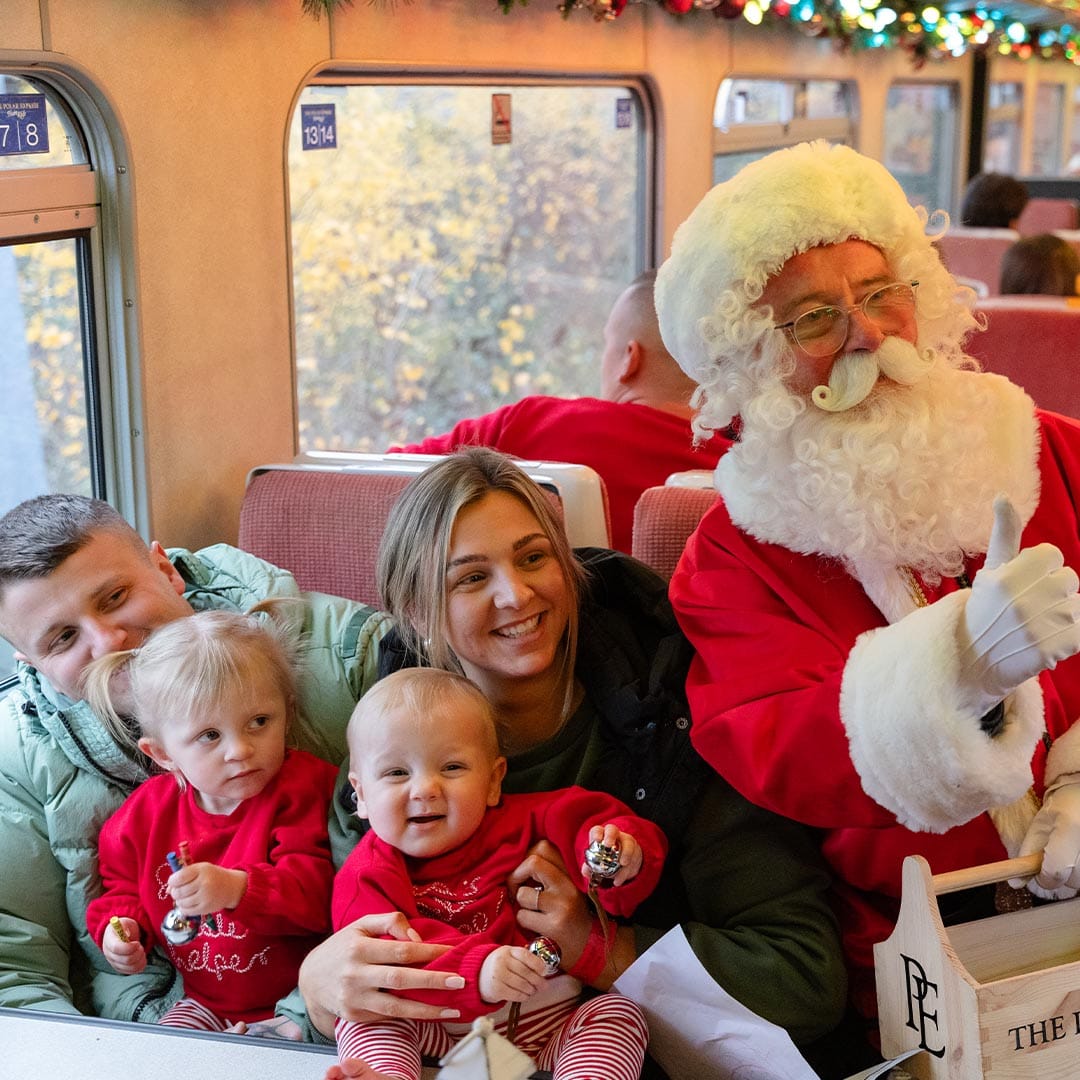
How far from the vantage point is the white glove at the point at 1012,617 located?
1.51 meters

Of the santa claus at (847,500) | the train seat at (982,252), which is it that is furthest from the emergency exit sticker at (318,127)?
the train seat at (982,252)

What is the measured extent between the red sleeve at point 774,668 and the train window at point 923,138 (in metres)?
6.69

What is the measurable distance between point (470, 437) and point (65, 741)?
1.42 meters

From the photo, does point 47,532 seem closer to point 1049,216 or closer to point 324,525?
point 324,525

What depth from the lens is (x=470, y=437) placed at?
343 centimetres

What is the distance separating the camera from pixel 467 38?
420 centimetres

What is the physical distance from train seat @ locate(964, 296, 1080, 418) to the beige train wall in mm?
2121

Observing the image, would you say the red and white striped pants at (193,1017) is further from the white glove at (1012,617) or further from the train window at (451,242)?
the train window at (451,242)

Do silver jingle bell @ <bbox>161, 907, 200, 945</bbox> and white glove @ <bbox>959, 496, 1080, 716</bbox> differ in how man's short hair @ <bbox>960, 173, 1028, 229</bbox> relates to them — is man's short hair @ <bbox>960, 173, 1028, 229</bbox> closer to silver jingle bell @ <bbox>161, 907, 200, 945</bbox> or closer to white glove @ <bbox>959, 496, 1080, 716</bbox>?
white glove @ <bbox>959, 496, 1080, 716</bbox>

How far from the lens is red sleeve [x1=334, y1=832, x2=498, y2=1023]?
6.08 feet

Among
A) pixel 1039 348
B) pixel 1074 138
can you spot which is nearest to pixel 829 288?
pixel 1039 348

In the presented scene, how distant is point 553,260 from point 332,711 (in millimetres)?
3271

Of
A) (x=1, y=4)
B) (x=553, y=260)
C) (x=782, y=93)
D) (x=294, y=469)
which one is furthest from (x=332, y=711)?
(x=782, y=93)

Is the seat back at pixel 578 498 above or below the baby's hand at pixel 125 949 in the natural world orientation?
above
